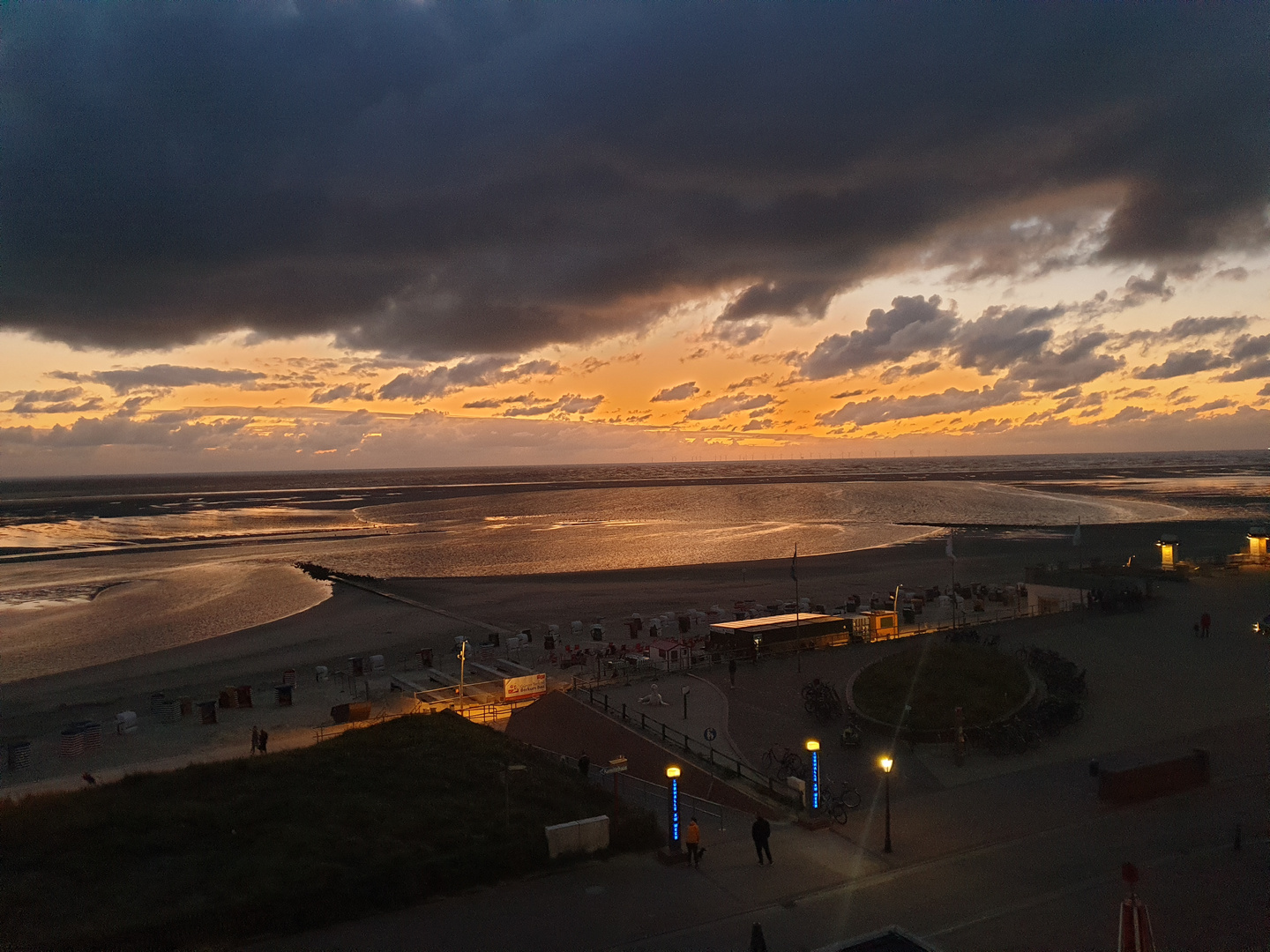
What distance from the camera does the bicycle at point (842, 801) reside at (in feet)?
52.3

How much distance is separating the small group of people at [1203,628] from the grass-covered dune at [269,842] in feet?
71.5

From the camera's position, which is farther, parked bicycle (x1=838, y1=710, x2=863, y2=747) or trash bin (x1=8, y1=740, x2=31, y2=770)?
trash bin (x1=8, y1=740, x2=31, y2=770)

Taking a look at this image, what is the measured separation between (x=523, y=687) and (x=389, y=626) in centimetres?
1882

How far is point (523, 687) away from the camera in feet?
89.9

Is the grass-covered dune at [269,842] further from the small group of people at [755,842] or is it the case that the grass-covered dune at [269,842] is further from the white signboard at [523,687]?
the white signboard at [523,687]

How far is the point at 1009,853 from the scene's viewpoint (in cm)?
1403

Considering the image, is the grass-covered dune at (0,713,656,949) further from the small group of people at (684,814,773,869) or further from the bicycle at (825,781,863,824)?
the bicycle at (825,781,863,824)

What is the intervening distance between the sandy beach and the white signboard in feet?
11.2

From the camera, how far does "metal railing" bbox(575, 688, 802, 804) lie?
692 inches

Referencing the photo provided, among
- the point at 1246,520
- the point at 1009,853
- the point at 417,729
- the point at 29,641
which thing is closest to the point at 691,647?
the point at 417,729

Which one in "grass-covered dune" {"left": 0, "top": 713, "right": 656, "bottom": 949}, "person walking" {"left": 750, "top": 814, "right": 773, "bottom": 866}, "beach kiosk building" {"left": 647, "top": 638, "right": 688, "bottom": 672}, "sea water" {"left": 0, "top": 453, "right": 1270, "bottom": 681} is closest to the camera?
"grass-covered dune" {"left": 0, "top": 713, "right": 656, "bottom": 949}

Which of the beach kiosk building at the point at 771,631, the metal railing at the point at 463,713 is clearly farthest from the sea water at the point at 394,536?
the beach kiosk building at the point at 771,631

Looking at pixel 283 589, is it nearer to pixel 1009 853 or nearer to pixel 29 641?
pixel 29 641

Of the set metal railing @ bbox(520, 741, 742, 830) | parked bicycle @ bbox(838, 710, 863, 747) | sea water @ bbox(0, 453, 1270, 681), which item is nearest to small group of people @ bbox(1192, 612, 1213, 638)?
parked bicycle @ bbox(838, 710, 863, 747)
